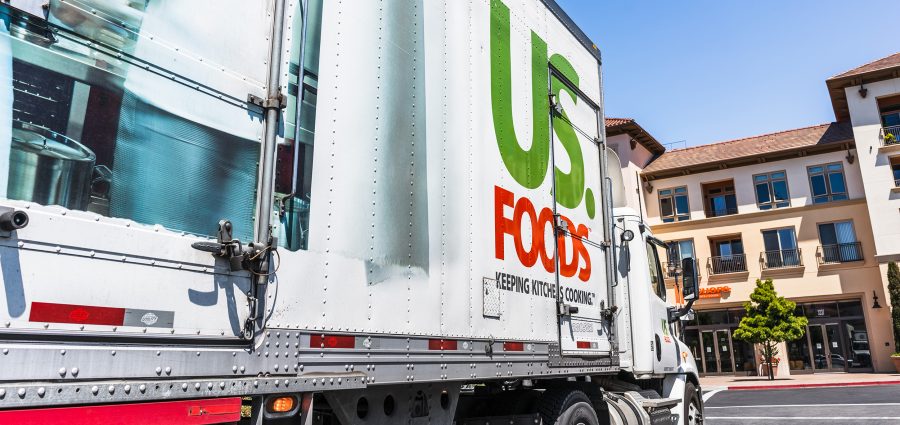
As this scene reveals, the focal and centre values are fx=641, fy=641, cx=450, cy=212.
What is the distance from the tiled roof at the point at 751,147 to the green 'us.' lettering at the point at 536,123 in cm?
2713

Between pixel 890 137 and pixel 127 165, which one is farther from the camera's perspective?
pixel 890 137

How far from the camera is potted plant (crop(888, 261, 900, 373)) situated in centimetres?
2462

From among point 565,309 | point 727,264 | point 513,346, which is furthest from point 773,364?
point 513,346

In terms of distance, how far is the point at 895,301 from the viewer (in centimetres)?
2491

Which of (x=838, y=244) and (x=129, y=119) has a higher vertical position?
(x=838, y=244)

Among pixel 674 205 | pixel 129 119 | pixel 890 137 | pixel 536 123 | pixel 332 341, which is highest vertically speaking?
pixel 890 137

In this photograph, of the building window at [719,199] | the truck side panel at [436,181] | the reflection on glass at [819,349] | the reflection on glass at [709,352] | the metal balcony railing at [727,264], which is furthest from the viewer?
the building window at [719,199]

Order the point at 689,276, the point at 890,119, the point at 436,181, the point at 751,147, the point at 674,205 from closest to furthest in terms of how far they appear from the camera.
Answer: the point at 436,181 → the point at 689,276 → the point at 890,119 → the point at 751,147 → the point at 674,205

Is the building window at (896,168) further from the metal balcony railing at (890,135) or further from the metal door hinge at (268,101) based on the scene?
the metal door hinge at (268,101)

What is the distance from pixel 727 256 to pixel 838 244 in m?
4.47

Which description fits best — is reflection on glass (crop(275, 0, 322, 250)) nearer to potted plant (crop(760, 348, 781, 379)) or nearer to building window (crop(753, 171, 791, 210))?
potted plant (crop(760, 348, 781, 379))

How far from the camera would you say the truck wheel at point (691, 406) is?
Result: 25.4 feet

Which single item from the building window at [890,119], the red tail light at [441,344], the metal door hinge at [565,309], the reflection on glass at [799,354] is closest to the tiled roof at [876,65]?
the building window at [890,119]

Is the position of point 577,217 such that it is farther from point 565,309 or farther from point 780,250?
point 780,250
